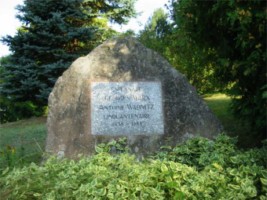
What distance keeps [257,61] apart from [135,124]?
1.88 meters

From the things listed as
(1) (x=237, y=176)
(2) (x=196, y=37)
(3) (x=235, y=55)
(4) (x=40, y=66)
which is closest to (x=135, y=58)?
(2) (x=196, y=37)

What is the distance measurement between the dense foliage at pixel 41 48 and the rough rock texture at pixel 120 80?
22.9 ft

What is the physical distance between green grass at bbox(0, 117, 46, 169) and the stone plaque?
979mm

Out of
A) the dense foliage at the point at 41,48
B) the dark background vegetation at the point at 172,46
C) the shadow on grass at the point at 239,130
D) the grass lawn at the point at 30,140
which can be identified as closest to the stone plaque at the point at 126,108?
the grass lawn at the point at 30,140

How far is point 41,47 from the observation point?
1306cm

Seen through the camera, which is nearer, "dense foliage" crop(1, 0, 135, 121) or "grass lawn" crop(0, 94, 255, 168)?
"grass lawn" crop(0, 94, 255, 168)

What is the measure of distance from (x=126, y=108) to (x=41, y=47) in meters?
7.87

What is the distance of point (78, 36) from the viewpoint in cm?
1361

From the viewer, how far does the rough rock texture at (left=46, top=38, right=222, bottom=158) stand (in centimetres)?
573

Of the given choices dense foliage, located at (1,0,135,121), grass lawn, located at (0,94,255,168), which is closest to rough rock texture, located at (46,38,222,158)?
grass lawn, located at (0,94,255,168)

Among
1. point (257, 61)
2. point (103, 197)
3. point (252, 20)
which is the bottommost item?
point (103, 197)

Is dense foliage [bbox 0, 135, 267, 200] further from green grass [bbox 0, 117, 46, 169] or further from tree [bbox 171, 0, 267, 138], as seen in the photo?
tree [bbox 171, 0, 267, 138]

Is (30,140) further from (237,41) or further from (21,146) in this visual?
(237,41)

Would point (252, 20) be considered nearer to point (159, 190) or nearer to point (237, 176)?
point (237, 176)
